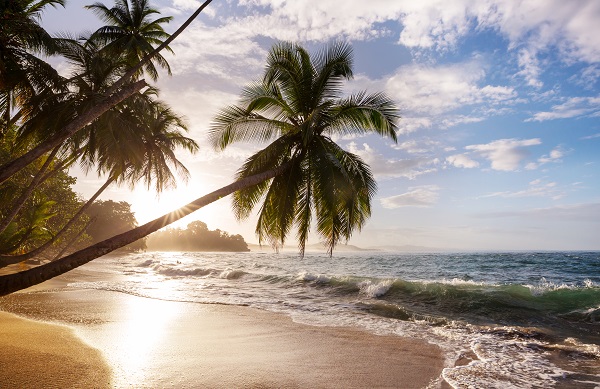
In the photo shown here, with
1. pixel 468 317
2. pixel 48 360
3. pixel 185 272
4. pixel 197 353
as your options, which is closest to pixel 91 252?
pixel 48 360

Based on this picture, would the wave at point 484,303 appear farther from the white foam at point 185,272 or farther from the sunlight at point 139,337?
the white foam at point 185,272

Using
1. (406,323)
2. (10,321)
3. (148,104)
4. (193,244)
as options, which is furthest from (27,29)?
(193,244)

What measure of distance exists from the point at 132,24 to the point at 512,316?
21.1 meters

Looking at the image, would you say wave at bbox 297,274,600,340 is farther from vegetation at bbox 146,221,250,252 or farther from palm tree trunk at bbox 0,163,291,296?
vegetation at bbox 146,221,250,252

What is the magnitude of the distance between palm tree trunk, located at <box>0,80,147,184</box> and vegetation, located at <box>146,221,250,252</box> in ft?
449

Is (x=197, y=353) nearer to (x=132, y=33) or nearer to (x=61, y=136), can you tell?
(x=61, y=136)

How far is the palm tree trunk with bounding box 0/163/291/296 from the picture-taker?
4.19 m

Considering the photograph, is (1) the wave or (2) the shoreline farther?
(1) the wave

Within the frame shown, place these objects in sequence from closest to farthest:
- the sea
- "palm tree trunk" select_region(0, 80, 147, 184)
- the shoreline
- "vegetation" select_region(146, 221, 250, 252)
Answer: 1. the shoreline
2. "palm tree trunk" select_region(0, 80, 147, 184)
3. the sea
4. "vegetation" select_region(146, 221, 250, 252)

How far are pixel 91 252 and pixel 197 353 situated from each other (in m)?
2.98

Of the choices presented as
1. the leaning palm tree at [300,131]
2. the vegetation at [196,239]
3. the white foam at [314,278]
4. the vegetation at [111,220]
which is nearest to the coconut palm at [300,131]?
the leaning palm tree at [300,131]

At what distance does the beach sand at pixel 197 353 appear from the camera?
524cm

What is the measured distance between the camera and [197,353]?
21.7ft

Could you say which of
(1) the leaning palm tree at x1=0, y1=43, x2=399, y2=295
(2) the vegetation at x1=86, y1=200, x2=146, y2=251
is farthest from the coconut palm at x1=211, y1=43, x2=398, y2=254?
(2) the vegetation at x1=86, y1=200, x2=146, y2=251
